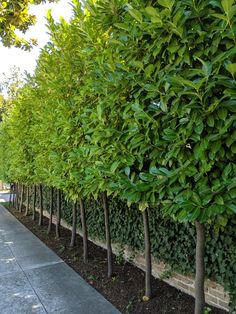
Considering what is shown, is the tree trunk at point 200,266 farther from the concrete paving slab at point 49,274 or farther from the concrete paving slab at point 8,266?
the concrete paving slab at point 8,266

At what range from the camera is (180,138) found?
2209 mm

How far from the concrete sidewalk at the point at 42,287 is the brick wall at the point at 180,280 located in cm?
89

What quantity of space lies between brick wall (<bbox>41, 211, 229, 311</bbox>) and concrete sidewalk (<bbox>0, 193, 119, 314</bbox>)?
2.93 feet

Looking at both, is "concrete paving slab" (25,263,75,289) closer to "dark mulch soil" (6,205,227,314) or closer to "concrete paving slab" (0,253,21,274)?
"dark mulch soil" (6,205,227,314)

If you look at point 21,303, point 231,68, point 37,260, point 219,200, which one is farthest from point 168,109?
point 37,260

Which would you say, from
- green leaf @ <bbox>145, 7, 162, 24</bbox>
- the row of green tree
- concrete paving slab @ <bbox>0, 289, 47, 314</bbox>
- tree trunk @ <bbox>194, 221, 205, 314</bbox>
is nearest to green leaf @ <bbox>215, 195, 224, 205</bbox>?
the row of green tree

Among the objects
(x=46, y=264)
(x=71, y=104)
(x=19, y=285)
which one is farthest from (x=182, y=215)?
(x=46, y=264)

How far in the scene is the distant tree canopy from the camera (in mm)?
6379

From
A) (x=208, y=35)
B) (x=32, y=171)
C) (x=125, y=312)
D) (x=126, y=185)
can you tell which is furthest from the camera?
(x=32, y=171)

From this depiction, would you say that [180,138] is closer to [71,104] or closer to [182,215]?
[182,215]

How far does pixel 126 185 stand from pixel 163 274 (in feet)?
6.67

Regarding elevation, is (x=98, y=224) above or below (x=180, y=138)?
below

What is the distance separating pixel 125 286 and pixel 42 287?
1179 mm

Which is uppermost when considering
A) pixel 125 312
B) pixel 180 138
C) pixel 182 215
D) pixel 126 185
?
pixel 180 138
